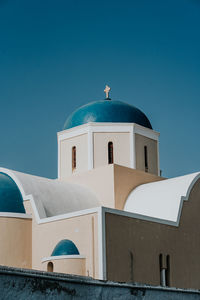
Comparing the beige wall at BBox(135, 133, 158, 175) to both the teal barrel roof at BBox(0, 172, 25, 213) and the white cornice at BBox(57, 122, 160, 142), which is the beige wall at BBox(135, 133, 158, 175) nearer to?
the white cornice at BBox(57, 122, 160, 142)

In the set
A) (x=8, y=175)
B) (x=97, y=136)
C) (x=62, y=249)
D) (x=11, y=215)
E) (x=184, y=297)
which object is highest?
(x=97, y=136)

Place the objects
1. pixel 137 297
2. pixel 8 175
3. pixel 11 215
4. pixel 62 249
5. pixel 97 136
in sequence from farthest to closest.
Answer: pixel 97 136 → pixel 8 175 → pixel 11 215 → pixel 62 249 → pixel 137 297

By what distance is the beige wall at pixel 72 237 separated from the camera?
11.0 meters

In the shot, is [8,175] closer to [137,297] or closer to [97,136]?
[97,136]

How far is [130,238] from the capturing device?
11609 mm

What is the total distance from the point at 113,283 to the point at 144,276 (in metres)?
7.35

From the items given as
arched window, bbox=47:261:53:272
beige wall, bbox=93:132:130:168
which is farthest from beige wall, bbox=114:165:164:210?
arched window, bbox=47:261:53:272

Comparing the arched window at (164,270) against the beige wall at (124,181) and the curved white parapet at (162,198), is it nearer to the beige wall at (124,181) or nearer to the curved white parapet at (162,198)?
the curved white parapet at (162,198)

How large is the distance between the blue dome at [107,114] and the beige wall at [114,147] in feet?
1.76

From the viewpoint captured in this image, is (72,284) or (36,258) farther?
(36,258)

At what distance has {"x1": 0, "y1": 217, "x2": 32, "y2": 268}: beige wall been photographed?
38.7 ft

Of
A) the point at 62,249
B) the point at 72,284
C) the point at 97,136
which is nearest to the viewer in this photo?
the point at 72,284

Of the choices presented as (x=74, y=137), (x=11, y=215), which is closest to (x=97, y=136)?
(x=74, y=137)

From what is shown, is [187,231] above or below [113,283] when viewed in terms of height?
above
